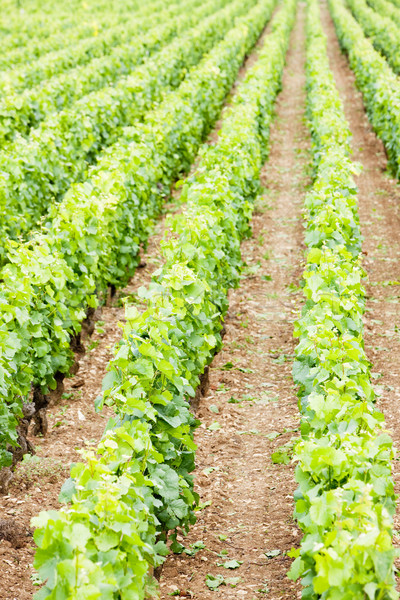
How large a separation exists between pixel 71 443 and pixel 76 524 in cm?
383

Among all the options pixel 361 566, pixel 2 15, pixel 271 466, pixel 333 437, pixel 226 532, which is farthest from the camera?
pixel 2 15

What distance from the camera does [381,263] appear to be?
12.1m

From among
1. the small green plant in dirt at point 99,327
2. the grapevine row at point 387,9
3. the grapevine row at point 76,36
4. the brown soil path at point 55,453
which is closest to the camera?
the brown soil path at point 55,453

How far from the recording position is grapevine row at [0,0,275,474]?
7.24 metres

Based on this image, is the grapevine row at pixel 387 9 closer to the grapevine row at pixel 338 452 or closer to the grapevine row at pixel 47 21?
the grapevine row at pixel 47 21

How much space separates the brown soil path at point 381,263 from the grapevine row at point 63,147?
4.96 metres

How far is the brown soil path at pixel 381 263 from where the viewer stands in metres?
8.61

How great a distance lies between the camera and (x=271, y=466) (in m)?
7.27

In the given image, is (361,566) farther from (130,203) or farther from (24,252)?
(130,203)

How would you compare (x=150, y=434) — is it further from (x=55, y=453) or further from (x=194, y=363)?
(x=55, y=453)

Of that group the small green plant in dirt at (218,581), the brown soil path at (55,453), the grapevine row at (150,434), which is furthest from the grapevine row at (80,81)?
the small green plant in dirt at (218,581)

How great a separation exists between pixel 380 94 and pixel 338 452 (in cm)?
1419

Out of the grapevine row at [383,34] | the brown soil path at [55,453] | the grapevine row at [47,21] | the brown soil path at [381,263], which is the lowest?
the brown soil path at [381,263]

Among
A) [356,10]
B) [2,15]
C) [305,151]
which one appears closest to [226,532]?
[305,151]
